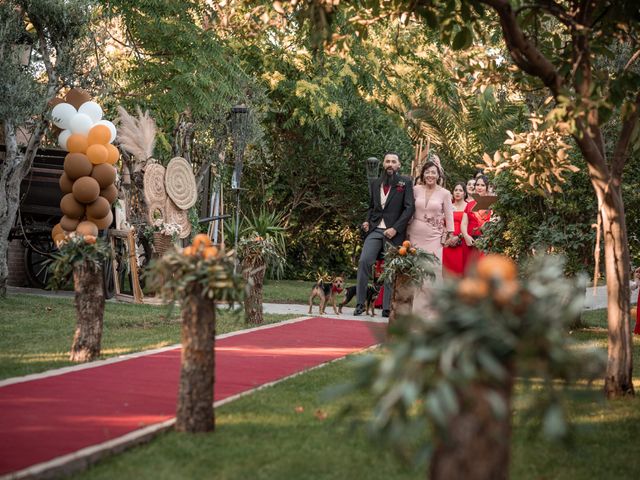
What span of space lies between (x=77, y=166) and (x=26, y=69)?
1.99 metres

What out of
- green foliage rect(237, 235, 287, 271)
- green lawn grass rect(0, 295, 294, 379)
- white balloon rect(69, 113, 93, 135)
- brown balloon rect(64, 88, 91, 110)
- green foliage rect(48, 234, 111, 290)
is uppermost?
brown balloon rect(64, 88, 91, 110)

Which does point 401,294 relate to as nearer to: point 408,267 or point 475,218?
point 408,267

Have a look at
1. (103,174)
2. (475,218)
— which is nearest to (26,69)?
(103,174)

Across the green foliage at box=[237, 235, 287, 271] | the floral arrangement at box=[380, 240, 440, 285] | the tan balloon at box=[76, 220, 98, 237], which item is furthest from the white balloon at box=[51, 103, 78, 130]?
the floral arrangement at box=[380, 240, 440, 285]

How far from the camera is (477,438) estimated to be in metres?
3.39

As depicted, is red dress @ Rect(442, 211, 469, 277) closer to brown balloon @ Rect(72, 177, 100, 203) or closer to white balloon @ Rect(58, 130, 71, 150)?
brown balloon @ Rect(72, 177, 100, 203)

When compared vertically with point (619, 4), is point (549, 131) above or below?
below

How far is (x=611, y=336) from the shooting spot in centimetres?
737

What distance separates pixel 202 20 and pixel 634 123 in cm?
1134

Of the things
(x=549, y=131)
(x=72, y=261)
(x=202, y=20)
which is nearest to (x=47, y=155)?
(x=202, y=20)

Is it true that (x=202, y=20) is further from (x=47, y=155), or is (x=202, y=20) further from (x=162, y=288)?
(x=162, y=288)

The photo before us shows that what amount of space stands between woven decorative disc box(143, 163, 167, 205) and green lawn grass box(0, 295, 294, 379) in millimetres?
2289

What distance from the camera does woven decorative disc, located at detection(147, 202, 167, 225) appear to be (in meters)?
15.1

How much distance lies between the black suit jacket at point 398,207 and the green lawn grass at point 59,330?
203 cm
